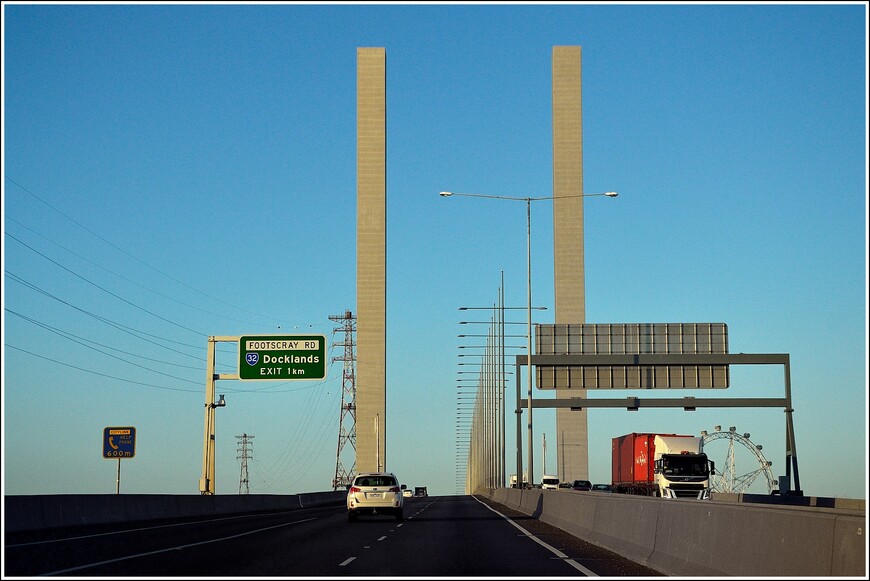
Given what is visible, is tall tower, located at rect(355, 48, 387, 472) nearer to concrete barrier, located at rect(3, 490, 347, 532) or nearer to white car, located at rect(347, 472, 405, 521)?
concrete barrier, located at rect(3, 490, 347, 532)

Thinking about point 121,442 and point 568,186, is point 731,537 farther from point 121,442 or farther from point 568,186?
point 568,186

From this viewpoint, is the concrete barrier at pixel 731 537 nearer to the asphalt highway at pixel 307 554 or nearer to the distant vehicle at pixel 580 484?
the asphalt highway at pixel 307 554

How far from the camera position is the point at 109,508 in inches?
1340

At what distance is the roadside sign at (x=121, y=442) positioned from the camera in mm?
38312

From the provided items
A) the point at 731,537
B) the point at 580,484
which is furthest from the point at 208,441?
the point at 580,484

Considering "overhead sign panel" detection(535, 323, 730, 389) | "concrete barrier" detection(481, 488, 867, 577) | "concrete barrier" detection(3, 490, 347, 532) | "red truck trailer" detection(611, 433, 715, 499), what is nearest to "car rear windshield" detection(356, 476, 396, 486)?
"concrete barrier" detection(3, 490, 347, 532)

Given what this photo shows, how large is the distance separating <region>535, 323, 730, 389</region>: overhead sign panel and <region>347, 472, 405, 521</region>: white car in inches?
883

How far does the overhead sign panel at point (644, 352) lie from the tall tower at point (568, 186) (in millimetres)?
Result: 26300

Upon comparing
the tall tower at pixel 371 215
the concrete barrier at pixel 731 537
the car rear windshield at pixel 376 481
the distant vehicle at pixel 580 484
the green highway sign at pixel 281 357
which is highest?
the tall tower at pixel 371 215

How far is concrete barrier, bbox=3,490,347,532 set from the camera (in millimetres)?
27531

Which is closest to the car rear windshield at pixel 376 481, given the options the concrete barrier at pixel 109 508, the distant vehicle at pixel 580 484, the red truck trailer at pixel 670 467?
the concrete barrier at pixel 109 508

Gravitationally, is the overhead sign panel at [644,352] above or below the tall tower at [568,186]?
below

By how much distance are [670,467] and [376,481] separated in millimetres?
17982

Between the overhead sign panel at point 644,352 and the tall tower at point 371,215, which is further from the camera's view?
the tall tower at point 371,215
